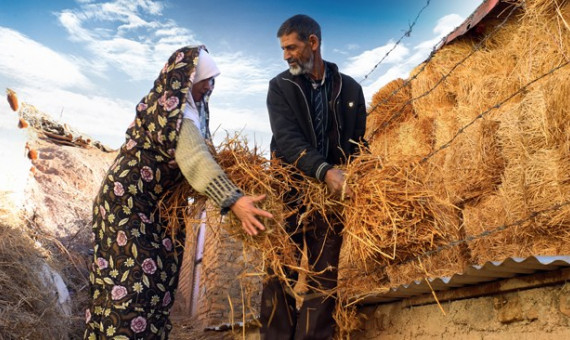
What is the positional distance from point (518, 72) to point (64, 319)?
5.88 meters

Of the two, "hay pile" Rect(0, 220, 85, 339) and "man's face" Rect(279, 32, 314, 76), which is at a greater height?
"man's face" Rect(279, 32, 314, 76)

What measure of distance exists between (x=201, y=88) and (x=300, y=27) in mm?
677

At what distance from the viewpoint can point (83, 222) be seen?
10.1 m

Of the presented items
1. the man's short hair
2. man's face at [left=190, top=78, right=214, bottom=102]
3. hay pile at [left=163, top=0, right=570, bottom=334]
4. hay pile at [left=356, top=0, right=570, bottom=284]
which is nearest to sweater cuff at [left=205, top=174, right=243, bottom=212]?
hay pile at [left=163, top=0, right=570, bottom=334]

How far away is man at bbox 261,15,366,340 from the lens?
2555 millimetres

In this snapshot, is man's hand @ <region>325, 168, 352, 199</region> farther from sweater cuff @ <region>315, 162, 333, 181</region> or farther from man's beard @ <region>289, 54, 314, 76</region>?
man's beard @ <region>289, 54, 314, 76</region>

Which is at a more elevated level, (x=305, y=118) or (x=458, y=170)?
(x=458, y=170)

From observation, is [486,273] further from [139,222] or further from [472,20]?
[472,20]

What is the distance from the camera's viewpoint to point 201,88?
2.77 meters

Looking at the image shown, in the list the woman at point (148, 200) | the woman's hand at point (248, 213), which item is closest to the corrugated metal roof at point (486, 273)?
the woman's hand at point (248, 213)

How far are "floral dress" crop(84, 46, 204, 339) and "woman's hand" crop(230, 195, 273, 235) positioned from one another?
447 mm

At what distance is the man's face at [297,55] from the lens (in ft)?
9.43

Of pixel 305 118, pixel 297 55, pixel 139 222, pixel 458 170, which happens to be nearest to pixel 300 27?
pixel 297 55

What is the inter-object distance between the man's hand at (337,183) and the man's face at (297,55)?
667 millimetres
